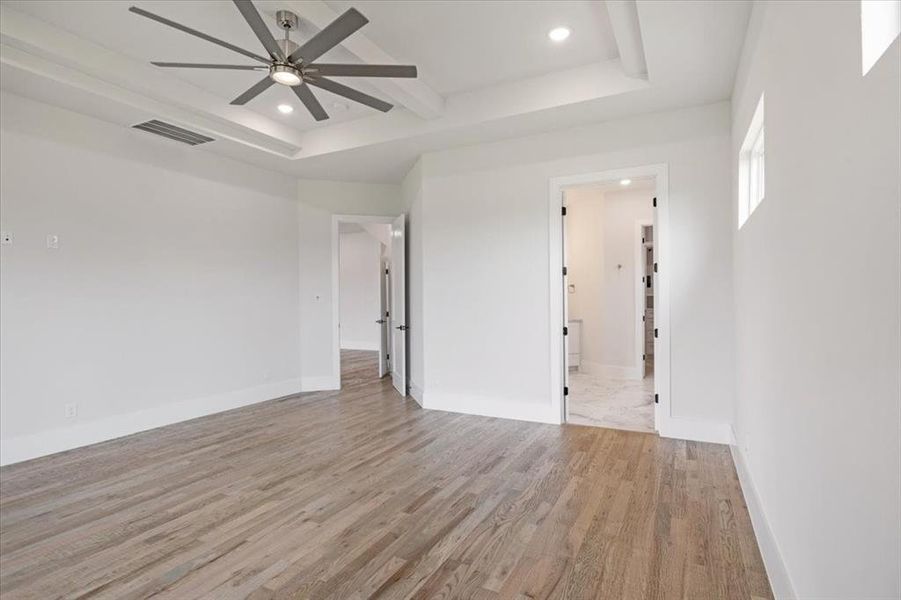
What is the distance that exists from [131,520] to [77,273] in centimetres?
255

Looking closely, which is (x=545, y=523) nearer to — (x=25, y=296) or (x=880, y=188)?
(x=880, y=188)

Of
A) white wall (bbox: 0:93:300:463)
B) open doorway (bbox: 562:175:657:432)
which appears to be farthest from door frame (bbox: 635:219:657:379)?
white wall (bbox: 0:93:300:463)

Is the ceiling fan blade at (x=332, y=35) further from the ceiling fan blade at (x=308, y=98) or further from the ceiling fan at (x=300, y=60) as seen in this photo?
the ceiling fan blade at (x=308, y=98)

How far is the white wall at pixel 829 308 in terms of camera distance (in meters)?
0.91

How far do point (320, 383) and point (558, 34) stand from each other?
5082 millimetres

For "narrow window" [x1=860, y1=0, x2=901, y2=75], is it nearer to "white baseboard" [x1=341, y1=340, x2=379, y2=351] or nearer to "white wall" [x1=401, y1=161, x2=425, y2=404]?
"white wall" [x1=401, y1=161, x2=425, y2=404]

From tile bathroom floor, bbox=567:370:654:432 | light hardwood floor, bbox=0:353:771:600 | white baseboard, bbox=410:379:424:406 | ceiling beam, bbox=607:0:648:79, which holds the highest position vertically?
ceiling beam, bbox=607:0:648:79

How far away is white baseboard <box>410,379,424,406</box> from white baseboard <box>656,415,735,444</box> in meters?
2.58

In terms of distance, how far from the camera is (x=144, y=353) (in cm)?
452

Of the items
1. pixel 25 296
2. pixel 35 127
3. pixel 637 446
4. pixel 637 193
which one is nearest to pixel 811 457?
A: pixel 637 446

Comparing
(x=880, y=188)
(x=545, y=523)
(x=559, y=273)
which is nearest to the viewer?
(x=880, y=188)

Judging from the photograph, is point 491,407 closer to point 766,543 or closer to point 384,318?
point 766,543

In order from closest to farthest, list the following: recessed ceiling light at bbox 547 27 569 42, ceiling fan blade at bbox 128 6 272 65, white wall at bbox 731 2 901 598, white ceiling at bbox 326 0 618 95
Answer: white wall at bbox 731 2 901 598 < ceiling fan blade at bbox 128 6 272 65 < white ceiling at bbox 326 0 618 95 < recessed ceiling light at bbox 547 27 569 42

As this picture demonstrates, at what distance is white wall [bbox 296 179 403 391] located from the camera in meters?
6.26
